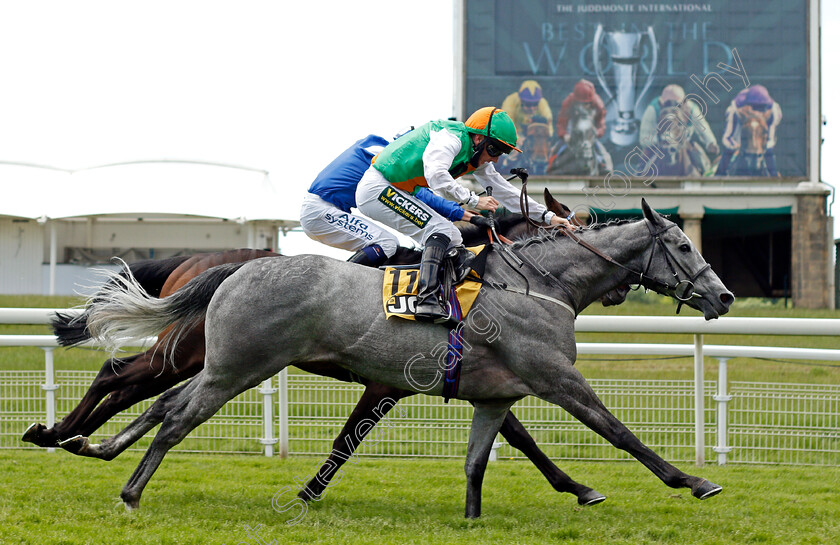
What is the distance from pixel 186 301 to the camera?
171 inches

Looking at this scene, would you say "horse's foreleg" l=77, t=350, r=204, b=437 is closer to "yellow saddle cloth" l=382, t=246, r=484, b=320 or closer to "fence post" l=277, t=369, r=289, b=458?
"fence post" l=277, t=369, r=289, b=458

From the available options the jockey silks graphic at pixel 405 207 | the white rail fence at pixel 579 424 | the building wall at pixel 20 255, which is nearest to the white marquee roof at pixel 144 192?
the building wall at pixel 20 255

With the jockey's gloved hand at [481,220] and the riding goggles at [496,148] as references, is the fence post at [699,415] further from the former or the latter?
the riding goggles at [496,148]

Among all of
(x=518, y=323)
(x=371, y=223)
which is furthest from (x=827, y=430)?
(x=371, y=223)

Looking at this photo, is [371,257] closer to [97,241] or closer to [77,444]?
[77,444]

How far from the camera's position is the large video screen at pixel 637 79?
879 inches

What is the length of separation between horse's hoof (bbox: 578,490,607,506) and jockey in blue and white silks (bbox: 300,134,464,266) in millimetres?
1657

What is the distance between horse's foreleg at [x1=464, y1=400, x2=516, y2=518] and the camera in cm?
433

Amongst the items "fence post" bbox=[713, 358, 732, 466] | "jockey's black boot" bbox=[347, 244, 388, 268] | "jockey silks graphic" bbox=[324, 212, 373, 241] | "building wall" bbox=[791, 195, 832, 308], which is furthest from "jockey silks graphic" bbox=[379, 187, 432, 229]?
"building wall" bbox=[791, 195, 832, 308]

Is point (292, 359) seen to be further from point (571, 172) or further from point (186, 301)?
point (571, 172)

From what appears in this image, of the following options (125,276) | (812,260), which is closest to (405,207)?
(125,276)

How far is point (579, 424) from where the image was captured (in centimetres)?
607

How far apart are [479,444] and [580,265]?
1.02 meters

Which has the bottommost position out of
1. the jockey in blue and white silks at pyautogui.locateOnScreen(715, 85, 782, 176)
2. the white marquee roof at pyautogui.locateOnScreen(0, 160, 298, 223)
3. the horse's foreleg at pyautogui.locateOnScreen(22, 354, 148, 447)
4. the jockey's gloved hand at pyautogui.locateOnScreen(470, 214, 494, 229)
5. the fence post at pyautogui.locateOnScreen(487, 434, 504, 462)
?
the fence post at pyautogui.locateOnScreen(487, 434, 504, 462)
